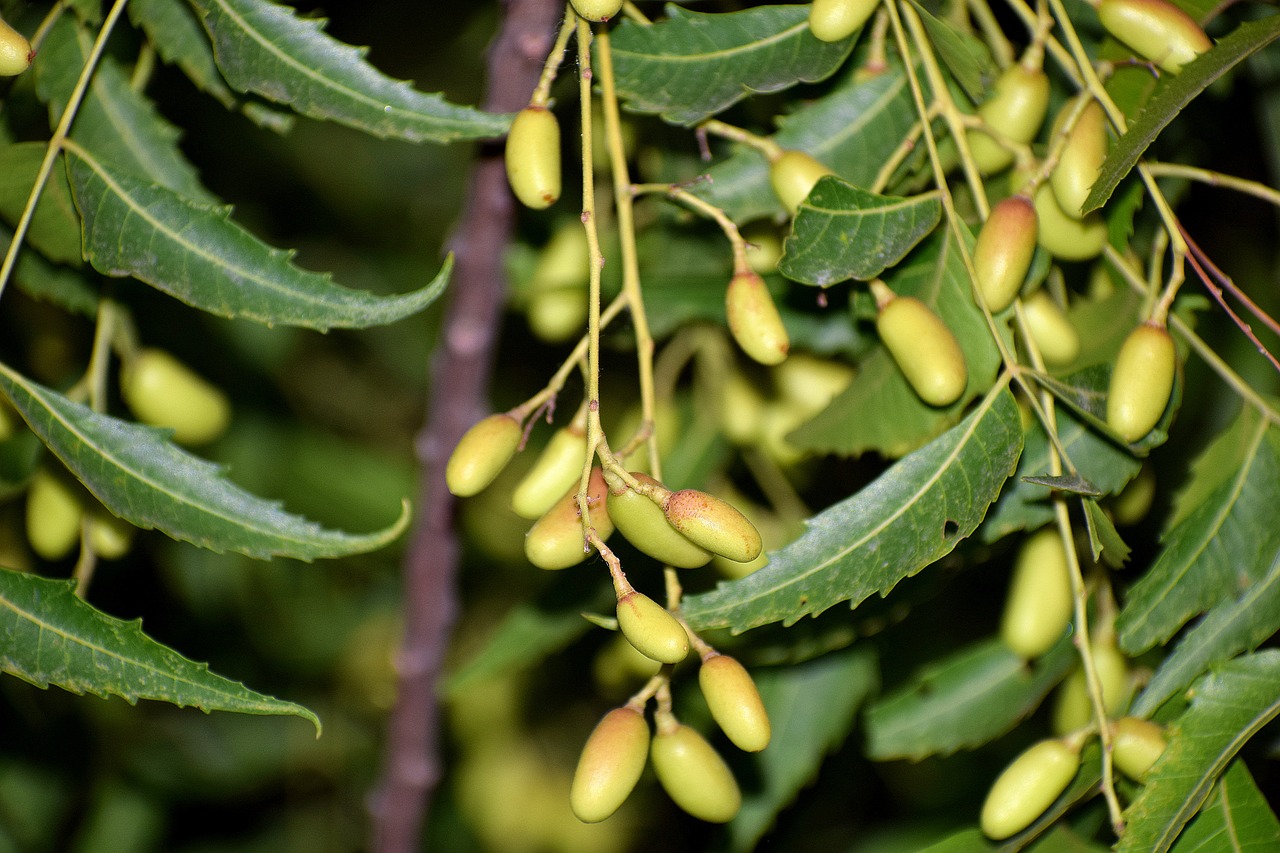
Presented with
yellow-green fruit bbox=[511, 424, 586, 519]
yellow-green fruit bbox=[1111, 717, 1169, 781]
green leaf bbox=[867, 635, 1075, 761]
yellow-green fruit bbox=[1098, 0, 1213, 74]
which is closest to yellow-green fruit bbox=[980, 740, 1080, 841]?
yellow-green fruit bbox=[1111, 717, 1169, 781]

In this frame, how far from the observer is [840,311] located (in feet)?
2.94

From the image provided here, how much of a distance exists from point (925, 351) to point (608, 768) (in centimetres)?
33

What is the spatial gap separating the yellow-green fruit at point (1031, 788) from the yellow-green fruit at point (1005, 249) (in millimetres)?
320

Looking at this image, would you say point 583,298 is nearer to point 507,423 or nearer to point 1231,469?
point 507,423

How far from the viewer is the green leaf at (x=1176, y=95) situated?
662 mm

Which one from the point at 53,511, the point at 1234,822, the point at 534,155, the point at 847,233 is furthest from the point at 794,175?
the point at 53,511

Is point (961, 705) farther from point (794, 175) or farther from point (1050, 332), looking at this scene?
point (794, 175)

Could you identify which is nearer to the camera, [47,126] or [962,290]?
[962,290]

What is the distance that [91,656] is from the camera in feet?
2.15

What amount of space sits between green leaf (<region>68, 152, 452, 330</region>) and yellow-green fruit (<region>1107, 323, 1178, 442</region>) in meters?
0.45

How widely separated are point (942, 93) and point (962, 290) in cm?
14

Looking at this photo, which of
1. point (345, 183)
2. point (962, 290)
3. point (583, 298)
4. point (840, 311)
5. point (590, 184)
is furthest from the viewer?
point (345, 183)

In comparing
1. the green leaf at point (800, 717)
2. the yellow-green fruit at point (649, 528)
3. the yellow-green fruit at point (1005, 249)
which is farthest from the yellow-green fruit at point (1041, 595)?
the yellow-green fruit at point (649, 528)

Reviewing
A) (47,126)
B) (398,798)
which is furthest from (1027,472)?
(47,126)
